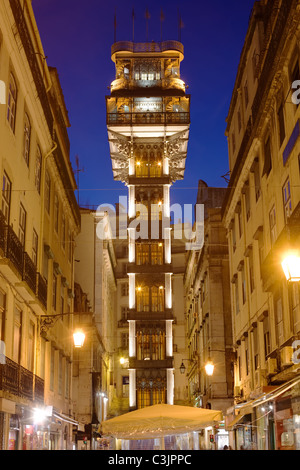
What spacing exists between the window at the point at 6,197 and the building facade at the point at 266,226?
314 inches

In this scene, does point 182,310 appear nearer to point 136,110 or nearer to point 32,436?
point 136,110

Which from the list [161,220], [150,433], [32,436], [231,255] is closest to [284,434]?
[150,433]

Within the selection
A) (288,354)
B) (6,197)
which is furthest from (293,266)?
(6,197)

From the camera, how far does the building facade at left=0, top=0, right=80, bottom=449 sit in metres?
17.6

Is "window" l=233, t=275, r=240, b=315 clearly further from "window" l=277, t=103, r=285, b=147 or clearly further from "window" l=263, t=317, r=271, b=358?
"window" l=277, t=103, r=285, b=147

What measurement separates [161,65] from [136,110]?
507 cm

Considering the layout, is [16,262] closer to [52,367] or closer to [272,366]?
[272,366]

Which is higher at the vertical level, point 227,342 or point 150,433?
point 227,342

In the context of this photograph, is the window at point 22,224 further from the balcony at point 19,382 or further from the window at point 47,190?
the window at point 47,190

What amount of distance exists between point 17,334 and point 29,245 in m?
3.29

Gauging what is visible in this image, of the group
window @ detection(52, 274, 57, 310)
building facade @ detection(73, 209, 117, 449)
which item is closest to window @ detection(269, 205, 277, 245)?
window @ detection(52, 274, 57, 310)

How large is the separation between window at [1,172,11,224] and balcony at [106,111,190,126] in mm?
37861

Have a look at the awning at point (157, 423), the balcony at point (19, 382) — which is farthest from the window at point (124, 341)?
the awning at point (157, 423)

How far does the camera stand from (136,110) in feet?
184
